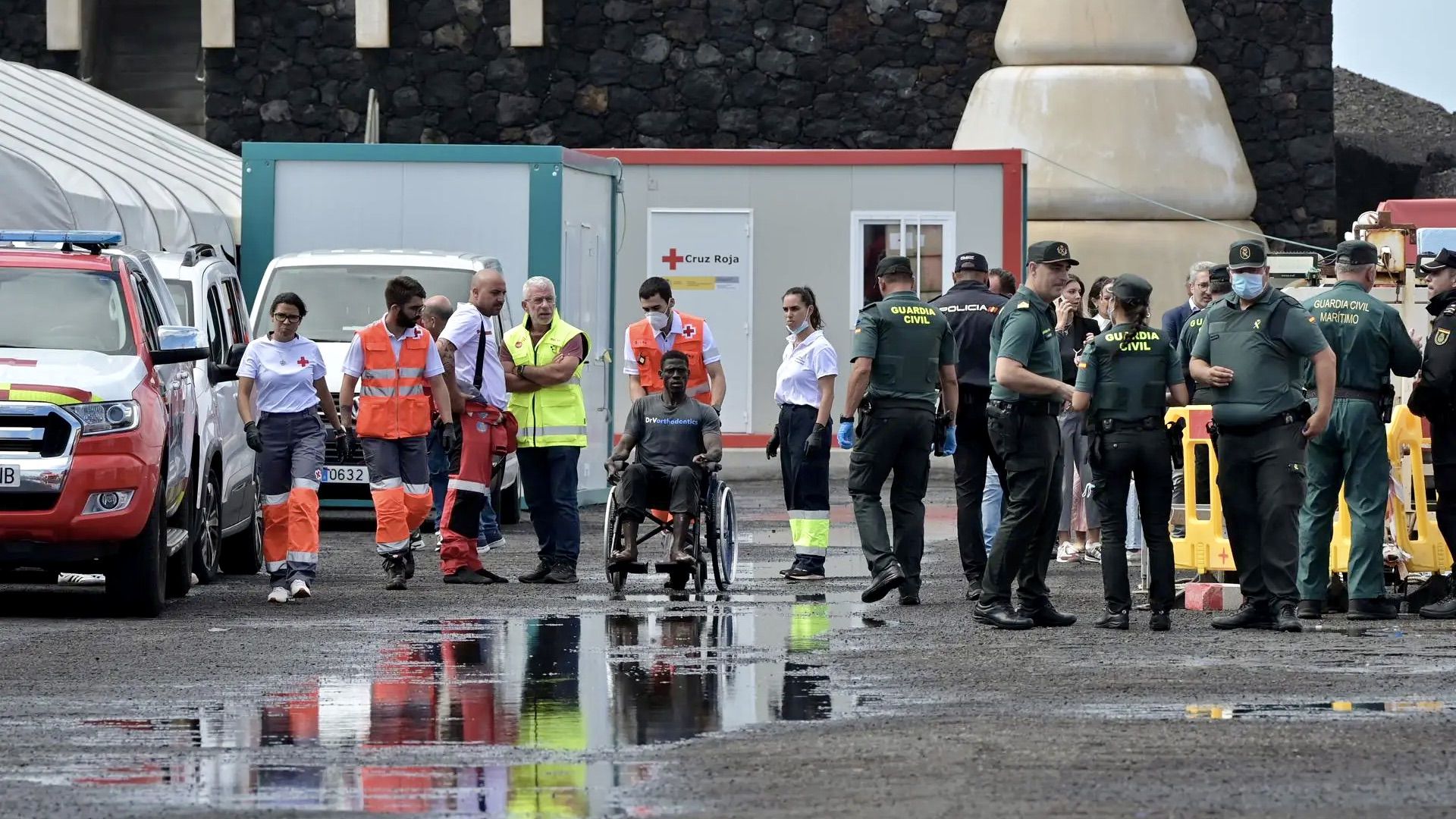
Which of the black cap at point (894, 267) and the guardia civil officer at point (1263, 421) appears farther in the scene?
the black cap at point (894, 267)

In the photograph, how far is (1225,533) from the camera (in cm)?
1387

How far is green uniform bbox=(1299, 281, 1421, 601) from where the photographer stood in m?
12.9

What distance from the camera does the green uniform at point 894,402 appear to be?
1373 centimetres

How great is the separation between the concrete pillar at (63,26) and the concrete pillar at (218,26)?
6.03 feet

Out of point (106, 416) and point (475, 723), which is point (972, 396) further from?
point (475, 723)

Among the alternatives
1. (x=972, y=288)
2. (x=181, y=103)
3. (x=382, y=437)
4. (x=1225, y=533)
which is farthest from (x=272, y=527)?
(x=181, y=103)

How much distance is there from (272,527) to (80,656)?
122 inches

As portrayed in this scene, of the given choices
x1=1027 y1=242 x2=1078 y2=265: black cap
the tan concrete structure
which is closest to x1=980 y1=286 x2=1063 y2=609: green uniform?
x1=1027 y1=242 x2=1078 y2=265: black cap

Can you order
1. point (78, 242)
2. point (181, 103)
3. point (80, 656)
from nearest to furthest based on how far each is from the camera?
point (80, 656) < point (78, 242) < point (181, 103)

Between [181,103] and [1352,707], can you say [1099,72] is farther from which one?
[1352,707]

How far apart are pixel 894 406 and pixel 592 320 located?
8.53 m

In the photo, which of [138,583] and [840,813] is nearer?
[840,813]

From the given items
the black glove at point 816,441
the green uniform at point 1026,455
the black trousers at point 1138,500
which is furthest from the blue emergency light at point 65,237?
the black trousers at point 1138,500

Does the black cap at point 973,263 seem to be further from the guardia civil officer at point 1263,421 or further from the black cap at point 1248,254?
the black cap at point 1248,254
